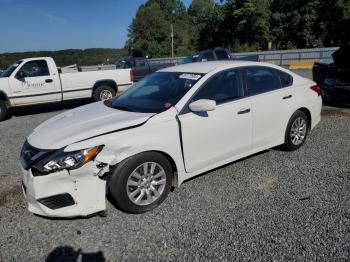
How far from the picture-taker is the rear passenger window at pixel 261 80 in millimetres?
4658

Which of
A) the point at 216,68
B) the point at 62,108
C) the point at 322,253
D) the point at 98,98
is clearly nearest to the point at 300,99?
the point at 216,68

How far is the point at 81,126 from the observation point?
3736 millimetres

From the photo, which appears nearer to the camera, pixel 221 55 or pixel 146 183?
pixel 146 183

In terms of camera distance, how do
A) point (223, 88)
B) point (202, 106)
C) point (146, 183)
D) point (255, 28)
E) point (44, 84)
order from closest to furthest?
point (146, 183) < point (202, 106) < point (223, 88) < point (44, 84) < point (255, 28)

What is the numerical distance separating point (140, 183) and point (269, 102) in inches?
89.3

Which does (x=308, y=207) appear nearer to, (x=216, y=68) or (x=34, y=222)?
(x=216, y=68)

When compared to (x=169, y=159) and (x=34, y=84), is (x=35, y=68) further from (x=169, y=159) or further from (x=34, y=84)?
(x=169, y=159)

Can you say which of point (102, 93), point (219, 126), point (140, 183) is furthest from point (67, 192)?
point (102, 93)

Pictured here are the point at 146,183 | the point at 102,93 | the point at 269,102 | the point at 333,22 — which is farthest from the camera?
the point at 333,22

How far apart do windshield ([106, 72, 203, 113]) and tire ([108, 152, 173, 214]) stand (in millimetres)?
658

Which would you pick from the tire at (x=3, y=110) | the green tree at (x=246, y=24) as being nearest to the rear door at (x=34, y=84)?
the tire at (x=3, y=110)

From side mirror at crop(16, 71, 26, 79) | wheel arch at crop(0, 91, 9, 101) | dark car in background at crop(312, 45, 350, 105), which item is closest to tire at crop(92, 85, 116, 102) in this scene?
side mirror at crop(16, 71, 26, 79)

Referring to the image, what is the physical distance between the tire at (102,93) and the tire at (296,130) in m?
7.36

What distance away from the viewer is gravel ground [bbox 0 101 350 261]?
3.02 m
